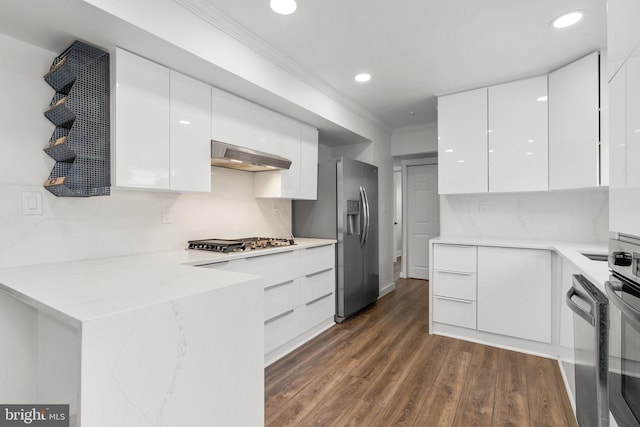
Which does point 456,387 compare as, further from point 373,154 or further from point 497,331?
point 373,154

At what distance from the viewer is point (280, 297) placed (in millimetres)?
2514

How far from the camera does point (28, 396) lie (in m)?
1.56

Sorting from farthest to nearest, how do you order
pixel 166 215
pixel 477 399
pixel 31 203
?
pixel 166 215 < pixel 477 399 < pixel 31 203

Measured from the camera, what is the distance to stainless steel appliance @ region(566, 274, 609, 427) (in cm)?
102

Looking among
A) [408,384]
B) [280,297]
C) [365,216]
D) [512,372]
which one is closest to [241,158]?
[280,297]

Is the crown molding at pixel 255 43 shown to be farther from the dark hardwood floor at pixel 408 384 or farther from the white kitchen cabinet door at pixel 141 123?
the dark hardwood floor at pixel 408 384

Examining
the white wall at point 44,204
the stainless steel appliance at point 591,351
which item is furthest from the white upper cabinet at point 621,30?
the white wall at point 44,204

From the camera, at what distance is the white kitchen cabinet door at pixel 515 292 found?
A: 2505 mm

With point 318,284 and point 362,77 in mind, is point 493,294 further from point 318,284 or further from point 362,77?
point 362,77

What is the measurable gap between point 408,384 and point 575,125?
240 cm

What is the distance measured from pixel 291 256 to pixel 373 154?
2.09 m

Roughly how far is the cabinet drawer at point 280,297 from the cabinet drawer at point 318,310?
7.5 inches

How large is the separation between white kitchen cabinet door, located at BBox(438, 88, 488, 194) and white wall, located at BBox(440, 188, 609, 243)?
42cm

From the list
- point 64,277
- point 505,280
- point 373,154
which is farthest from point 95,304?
point 373,154
